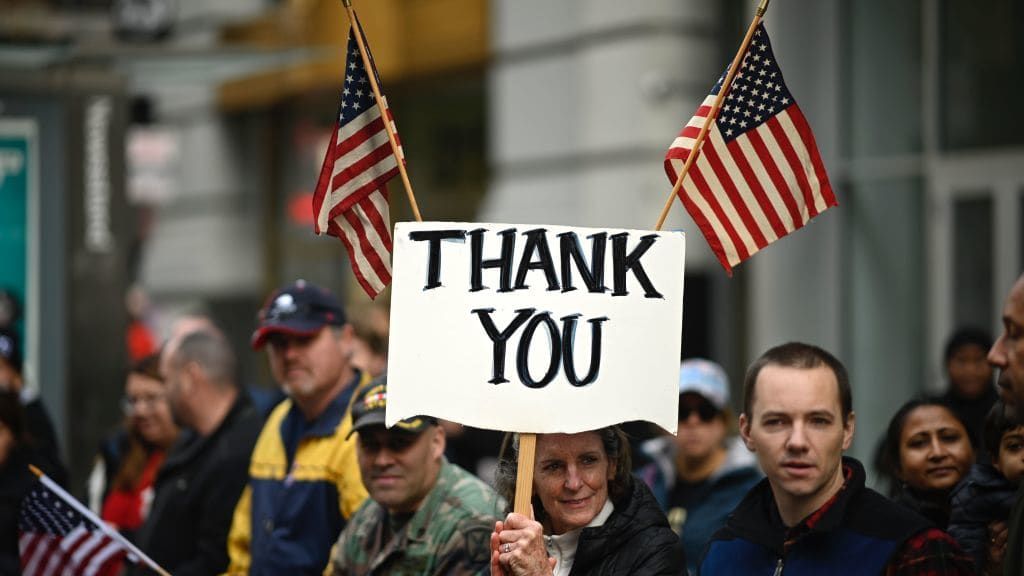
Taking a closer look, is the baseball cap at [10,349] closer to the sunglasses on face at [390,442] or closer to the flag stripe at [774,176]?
the sunglasses on face at [390,442]

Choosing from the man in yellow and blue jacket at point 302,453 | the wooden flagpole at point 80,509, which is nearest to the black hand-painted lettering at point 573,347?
the man in yellow and blue jacket at point 302,453

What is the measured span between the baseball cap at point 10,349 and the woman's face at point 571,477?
Result: 166 inches

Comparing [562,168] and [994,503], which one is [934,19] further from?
[994,503]

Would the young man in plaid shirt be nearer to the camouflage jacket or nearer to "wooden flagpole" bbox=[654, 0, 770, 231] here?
"wooden flagpole" bbox=[654, 0, 770, 231]

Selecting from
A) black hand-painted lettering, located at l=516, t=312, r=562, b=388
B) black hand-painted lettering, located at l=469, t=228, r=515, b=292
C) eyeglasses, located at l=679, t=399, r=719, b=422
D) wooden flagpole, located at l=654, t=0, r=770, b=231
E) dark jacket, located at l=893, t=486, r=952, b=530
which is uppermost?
wooden flagpole, located at l=654, t=0, r=770, b=231

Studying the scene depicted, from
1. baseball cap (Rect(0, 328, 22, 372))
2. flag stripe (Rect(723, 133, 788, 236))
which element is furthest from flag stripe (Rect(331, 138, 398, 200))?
baseball cap (Rect(0, 328, 22, 372))

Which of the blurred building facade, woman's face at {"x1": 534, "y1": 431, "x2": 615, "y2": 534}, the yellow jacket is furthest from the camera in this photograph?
the blurred building facade

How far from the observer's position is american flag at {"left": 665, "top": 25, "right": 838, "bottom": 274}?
5.47m

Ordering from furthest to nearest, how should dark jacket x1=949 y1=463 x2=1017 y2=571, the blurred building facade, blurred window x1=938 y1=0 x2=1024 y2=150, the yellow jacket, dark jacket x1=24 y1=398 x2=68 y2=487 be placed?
blurred window x1=938 y1=0 x2=1024 y2=150
the blurred building facade
dark jacket x1=24 y1=398 x2=68 y2=487
the yellow jacket
dark jacket x1=949 y1=463 x2=1017 y2=571

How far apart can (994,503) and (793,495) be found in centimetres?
81

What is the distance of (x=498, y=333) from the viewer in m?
4.84

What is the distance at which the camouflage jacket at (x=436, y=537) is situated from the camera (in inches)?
216

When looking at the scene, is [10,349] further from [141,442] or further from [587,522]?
[587,522]

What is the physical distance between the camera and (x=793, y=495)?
15.4 ft
